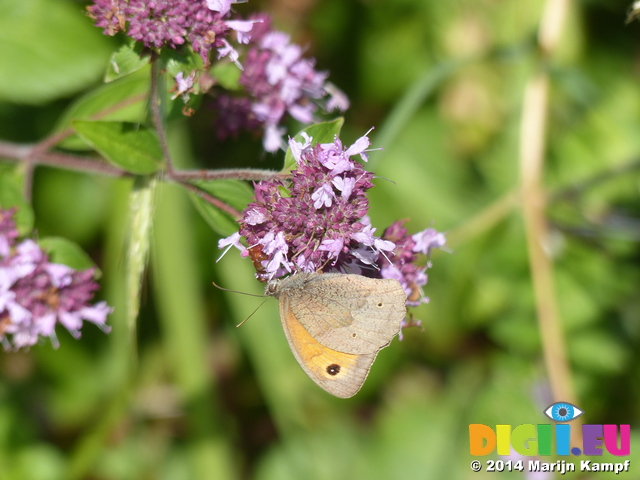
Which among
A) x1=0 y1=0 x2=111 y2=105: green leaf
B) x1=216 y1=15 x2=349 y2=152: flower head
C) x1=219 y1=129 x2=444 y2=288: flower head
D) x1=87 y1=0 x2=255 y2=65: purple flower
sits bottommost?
x1=219 y1=129 x2=444 y2=288: flower head

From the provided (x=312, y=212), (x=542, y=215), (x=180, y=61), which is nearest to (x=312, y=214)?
(x=312, y=212)

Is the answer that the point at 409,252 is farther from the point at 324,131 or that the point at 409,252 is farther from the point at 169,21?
the point at 169,21

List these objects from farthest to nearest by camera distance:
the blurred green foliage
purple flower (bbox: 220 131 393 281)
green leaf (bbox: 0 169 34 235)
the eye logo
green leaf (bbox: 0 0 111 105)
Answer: the blurred green foliage, the eye logo, green leaf (bbox: 0 0 111 105), green leaf (bbox: 0 169 34 235), purple flower (bbox: 220 131 393 281)

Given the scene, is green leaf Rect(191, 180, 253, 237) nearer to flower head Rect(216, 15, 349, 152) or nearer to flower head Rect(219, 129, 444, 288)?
flower head Rect(219, 129, 444, 288)

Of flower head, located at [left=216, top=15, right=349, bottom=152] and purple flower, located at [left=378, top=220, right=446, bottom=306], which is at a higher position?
flower head, located at [left=216, top=15, right=349, bottom=152]

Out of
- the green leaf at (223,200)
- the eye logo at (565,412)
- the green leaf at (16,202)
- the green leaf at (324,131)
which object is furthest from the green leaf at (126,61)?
the eye logo at (565,412)

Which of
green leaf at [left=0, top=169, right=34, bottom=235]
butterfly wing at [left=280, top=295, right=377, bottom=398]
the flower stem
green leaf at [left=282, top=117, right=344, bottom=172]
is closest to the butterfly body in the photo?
butterfly wing at [left=280, top=295, right=377, bottom=398]
